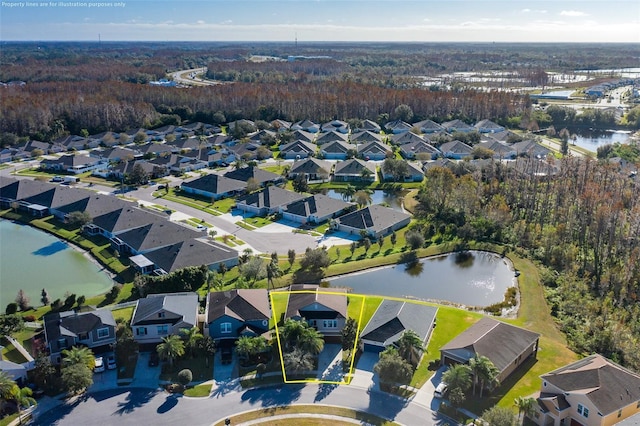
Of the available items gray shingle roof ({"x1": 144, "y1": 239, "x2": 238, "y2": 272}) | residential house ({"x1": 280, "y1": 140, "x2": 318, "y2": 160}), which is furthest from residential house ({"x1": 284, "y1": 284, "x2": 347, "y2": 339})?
residential house ({"x1": 280, "y1": 140, "x2": 318, "y2": 160})

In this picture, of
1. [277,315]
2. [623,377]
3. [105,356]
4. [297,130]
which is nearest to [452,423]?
[623,377]

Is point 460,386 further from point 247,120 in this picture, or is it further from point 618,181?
point 247,120

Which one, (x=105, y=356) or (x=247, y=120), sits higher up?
(x=247, y=120)

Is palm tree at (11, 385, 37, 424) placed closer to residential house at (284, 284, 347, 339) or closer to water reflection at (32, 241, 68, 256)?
residential house at (284, 284, 347, 339)

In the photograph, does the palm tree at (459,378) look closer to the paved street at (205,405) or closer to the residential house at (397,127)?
the paved street at (205,405)

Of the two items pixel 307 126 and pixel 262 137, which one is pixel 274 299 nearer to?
pixel 262 137

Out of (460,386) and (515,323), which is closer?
(460,386)
